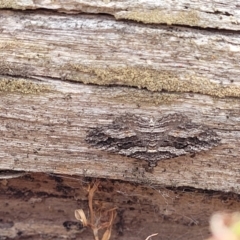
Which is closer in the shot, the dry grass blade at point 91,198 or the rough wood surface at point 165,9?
the rough wood surface at point 165,9

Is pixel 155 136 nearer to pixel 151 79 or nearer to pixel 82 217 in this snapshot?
pixel 151 79

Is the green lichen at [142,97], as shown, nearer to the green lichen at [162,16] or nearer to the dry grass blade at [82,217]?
the green lichen at [162,16]

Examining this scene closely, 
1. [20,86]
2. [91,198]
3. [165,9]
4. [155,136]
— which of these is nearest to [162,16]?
[165,9]

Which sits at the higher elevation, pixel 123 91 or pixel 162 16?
pixel 162 16

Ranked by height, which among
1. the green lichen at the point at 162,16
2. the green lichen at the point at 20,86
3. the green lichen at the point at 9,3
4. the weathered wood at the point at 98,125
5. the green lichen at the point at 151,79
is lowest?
the weathered wood at the point at 98,125

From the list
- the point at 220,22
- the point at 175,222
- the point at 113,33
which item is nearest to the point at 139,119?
the point at 113,33

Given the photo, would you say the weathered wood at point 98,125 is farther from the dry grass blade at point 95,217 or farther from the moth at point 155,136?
the dry grass blade at point 95,217

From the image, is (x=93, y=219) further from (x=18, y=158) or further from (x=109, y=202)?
(x=18, y=158)

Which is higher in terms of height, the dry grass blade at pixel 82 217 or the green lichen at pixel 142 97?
the green lichen at pixel 142 97

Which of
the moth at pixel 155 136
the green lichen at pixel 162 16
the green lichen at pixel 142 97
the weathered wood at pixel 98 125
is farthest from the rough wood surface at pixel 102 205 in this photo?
the green lichen at pixel 162 16
